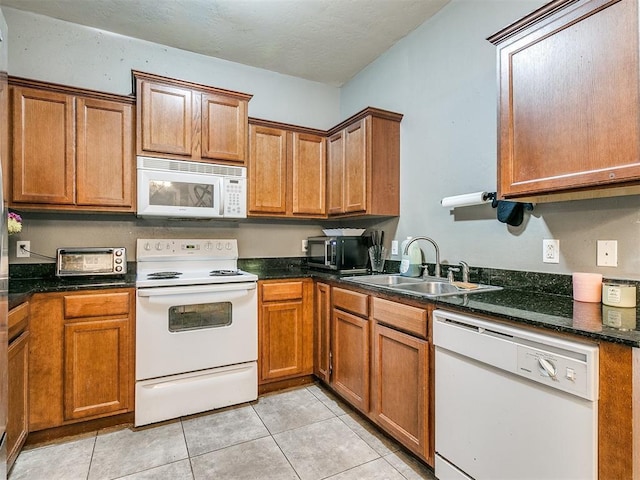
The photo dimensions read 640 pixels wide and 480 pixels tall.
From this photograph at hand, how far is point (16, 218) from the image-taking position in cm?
206

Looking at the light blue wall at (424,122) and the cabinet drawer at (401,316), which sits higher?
the light blue wall at (424,122)

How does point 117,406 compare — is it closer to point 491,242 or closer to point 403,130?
point 491,242

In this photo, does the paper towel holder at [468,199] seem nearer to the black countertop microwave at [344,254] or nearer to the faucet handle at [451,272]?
the faucet handle at [451,272]

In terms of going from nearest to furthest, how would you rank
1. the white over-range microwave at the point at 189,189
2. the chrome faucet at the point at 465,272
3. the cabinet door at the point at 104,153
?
1. the chrome faucet at the point at 465,272
2. the cabinet door at the point at 104,153
3. the white over-range microwave at the point at 189,189

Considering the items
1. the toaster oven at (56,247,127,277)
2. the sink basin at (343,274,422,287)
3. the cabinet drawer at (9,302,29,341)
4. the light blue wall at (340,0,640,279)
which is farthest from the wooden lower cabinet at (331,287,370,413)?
the cabinet drawer at (9,302,29,341)

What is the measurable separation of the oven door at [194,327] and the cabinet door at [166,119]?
1.00 metres

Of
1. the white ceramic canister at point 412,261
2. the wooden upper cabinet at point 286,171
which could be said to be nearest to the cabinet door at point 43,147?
the wooden upper cabinet at point 286,171

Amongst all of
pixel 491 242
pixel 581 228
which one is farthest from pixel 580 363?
pixel 491 242

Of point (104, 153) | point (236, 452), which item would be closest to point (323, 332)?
point (236, 452)

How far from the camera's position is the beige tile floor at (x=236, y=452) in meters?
1.69

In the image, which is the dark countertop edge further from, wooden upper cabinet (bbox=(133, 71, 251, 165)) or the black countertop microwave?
wooden upper cabinet (bbox=(133, 71, 251, 165))

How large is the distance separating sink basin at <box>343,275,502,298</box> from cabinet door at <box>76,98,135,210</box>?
1.67m

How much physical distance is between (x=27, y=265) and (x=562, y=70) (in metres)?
3.18

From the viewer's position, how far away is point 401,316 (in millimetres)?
1776
